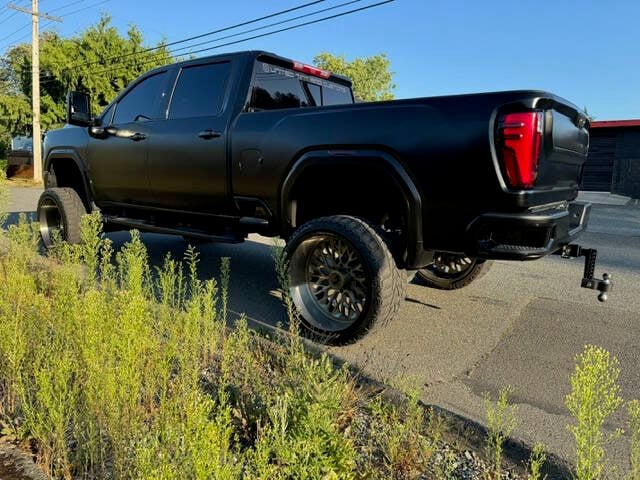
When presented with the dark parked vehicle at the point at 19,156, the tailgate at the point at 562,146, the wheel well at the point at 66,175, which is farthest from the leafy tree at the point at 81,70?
the tailgate at the point at 562,146

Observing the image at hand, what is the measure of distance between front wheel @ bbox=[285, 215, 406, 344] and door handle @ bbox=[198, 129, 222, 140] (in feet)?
4.33

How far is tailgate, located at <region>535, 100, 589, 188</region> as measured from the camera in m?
3.00

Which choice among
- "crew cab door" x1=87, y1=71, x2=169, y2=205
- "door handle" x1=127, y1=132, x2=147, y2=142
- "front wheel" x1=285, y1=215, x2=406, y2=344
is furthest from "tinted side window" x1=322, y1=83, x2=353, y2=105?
"front wheel" x1=285, y1=215, x2=406, y2=344

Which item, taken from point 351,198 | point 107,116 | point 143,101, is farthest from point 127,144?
point 351,198

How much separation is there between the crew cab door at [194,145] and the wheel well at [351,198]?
78 centimetres

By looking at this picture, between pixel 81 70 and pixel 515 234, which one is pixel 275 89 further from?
pixel 81 70

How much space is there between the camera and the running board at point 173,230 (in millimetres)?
4410

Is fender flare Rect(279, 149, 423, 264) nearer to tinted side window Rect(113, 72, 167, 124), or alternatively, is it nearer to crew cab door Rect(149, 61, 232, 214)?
crew cab door Rect(149, 61, 232, 214)

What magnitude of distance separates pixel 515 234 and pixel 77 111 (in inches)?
199

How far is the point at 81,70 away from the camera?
28188 mm

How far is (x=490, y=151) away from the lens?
288 centimetres

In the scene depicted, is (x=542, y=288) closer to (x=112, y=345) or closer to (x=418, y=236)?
(x=418, y=236)

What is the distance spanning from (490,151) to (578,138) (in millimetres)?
1233

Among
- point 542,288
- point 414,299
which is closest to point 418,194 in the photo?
point 414,299
